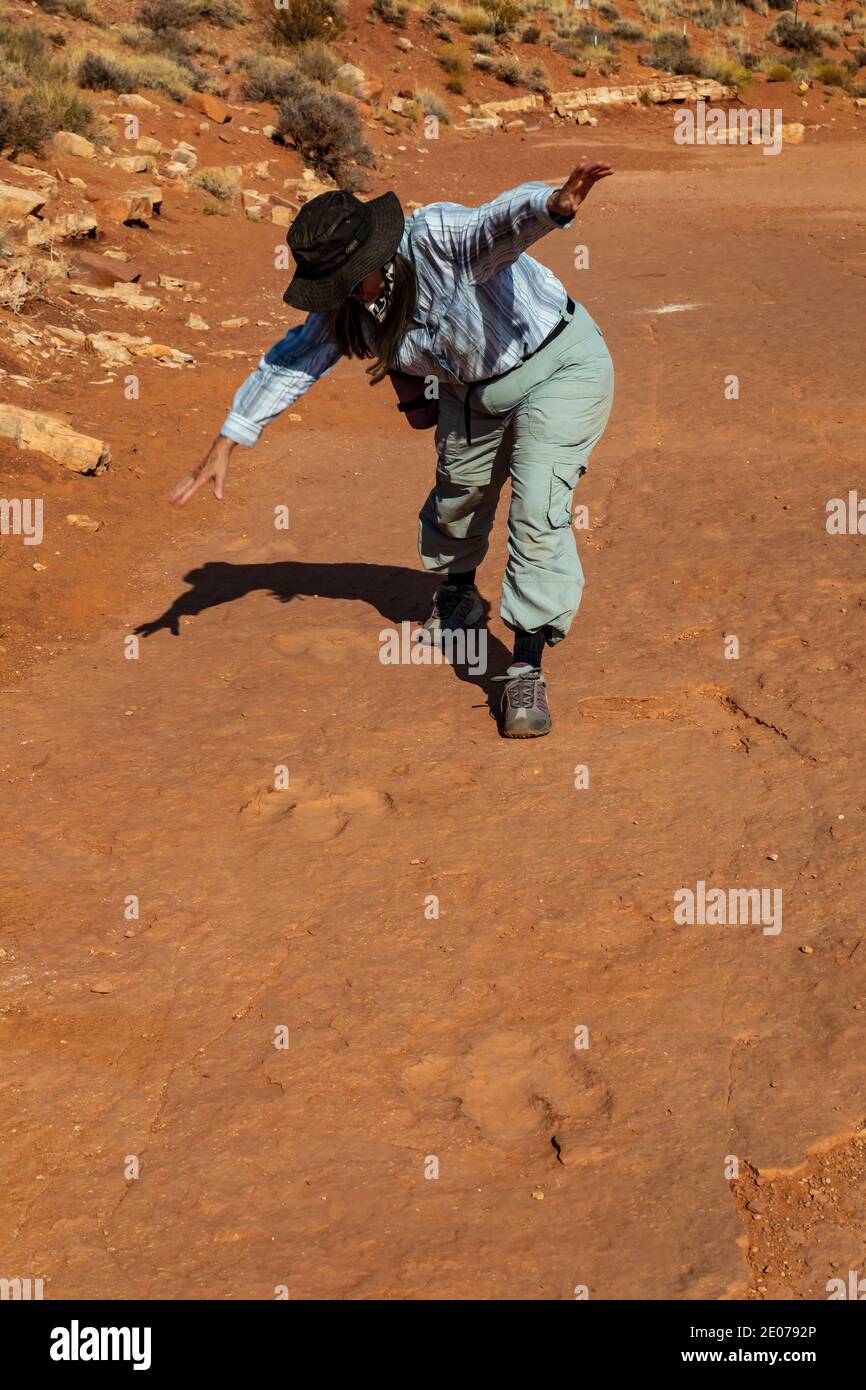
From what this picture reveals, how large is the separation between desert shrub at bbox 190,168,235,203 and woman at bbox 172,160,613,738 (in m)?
9.83

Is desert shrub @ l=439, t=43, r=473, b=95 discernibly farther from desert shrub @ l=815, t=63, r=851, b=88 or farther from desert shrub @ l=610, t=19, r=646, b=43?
desert shrub @ l=815, t=63, r=851, b=88

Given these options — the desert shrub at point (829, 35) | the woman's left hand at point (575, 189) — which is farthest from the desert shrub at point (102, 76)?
the desert shrub at point (829, 35)

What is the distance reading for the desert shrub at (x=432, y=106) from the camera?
64.1 feet

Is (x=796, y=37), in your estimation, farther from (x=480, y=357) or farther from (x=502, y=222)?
(x=502, y=222)

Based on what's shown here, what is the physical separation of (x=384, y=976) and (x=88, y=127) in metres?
12.2

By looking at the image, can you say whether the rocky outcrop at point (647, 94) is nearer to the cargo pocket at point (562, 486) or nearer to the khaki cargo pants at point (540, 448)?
the khaki cargo pants at point (540, 448)

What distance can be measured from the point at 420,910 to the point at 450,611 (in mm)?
1689

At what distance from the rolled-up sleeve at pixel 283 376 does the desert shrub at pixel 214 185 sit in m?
9.85

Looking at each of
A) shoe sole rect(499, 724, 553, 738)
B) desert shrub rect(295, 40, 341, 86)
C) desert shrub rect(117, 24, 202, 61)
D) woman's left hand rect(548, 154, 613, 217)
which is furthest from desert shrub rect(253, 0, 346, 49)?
woman's left hand rect(548, 154, 613, 217)

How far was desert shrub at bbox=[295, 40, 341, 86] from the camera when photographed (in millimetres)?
18688

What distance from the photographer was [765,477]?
6.02 meters

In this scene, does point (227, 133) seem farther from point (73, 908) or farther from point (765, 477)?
point (73, 908)

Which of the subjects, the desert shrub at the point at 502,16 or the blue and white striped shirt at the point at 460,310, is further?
the desert shrub at the point at 502,16

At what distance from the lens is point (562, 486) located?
3.83 metres
